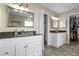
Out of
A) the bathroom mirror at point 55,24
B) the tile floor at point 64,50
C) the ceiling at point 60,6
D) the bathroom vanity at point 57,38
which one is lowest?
the tile floor at point 64,50

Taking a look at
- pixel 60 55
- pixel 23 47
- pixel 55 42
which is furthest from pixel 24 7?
pixel 60 55

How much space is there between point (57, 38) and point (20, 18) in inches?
30.2

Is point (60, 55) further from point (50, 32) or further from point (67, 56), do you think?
point (50, 32)

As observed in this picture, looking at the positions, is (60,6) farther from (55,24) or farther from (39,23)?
(39,23)

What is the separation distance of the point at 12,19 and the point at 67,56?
3.64ft

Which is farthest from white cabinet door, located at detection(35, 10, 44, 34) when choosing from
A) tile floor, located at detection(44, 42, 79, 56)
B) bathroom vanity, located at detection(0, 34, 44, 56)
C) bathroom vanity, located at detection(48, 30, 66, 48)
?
tile floor, located at detection(44, 42, 79, 56)

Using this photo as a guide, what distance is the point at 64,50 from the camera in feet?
5.64

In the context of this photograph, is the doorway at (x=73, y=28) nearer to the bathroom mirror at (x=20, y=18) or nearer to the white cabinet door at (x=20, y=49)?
the bathroom mirror at (x=20, y=18)

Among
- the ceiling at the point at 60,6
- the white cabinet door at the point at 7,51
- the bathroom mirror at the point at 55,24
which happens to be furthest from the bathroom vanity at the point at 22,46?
the ceiling at the point at 60,6

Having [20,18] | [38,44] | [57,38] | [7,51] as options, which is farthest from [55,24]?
[7,51]

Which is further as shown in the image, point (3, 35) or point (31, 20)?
point (31, 20)

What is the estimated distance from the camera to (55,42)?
183cm

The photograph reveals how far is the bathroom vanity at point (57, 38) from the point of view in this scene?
1.80 metres

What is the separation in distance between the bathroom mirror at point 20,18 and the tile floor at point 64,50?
546 millimetres
